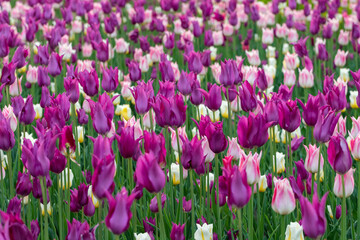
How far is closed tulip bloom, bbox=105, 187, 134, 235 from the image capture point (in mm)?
1829

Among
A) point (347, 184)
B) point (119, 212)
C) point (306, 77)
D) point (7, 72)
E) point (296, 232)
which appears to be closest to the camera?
point (119, 212)

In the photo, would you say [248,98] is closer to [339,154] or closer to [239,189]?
[339,154]

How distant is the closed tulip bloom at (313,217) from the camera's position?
1.91 meters

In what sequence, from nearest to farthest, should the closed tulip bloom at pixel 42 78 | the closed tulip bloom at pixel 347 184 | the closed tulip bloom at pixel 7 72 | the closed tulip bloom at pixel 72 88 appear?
the closed tulip bloom at pixel 347 184 < the closed tulip bloom at pixel 72 88 < the closed tulip bloom at pixel 7 72 < the closed tulip bloom at pixel 42 78

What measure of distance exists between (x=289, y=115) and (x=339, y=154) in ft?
1.75

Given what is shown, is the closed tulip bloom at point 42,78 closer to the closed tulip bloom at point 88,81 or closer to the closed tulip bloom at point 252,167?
the closed tulip bloom at point 88,81

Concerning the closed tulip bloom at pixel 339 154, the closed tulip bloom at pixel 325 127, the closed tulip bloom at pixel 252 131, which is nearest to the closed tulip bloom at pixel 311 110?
the closed tulip bloom at pixel 325 127

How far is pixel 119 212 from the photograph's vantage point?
73.2 inches

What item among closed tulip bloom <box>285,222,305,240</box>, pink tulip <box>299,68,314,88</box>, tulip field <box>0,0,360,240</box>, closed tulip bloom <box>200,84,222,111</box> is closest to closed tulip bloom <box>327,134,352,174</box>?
tulip field <box>0,0,360,240</box>

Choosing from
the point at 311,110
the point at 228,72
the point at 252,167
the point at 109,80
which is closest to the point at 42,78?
the point at 109,80

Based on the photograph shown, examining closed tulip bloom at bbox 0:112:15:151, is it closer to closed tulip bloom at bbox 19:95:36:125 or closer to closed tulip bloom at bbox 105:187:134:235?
closed tulip bloom at bbox 19:95:36:125

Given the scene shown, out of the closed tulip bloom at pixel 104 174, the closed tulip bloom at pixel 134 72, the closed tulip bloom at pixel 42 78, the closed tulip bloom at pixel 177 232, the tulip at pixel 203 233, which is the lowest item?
the tulip at pixel 203 233

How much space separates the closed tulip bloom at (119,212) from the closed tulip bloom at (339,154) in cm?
90

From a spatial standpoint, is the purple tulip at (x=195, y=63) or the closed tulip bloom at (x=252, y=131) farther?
the purple tulip at (x=195, y=63)
